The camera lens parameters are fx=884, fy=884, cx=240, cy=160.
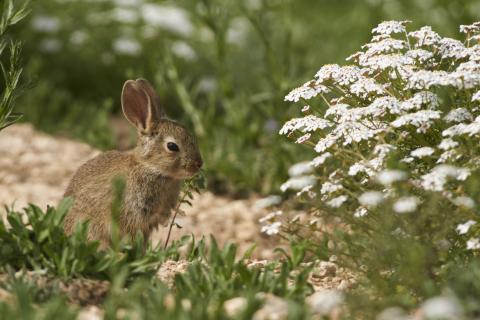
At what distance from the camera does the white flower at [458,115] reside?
12.8ft

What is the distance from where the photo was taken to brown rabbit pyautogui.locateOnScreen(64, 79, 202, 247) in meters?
4.82

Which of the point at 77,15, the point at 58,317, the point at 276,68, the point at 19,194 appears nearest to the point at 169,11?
the point at 77,15

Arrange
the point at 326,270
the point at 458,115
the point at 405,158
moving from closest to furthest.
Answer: the point at 458,115
the point at 405,158
the point at 326,270

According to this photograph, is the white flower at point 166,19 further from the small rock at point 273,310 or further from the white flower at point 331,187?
the small rock at point 273,310

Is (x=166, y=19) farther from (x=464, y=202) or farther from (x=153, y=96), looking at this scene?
(x=464, y=202)

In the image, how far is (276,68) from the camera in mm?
7027

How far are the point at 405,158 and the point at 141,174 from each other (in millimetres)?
1620

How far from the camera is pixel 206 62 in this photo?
390 inches

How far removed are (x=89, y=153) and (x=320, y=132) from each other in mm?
3447

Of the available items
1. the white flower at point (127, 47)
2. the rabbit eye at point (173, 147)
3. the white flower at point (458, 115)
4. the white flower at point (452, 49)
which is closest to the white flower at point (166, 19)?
the white flower at point (127, 47)

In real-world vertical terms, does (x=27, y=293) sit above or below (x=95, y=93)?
below

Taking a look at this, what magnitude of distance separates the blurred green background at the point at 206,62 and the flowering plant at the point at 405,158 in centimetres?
224

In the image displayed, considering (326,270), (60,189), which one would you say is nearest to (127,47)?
(60,189)

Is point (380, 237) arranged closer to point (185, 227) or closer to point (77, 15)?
point (185, 227)
